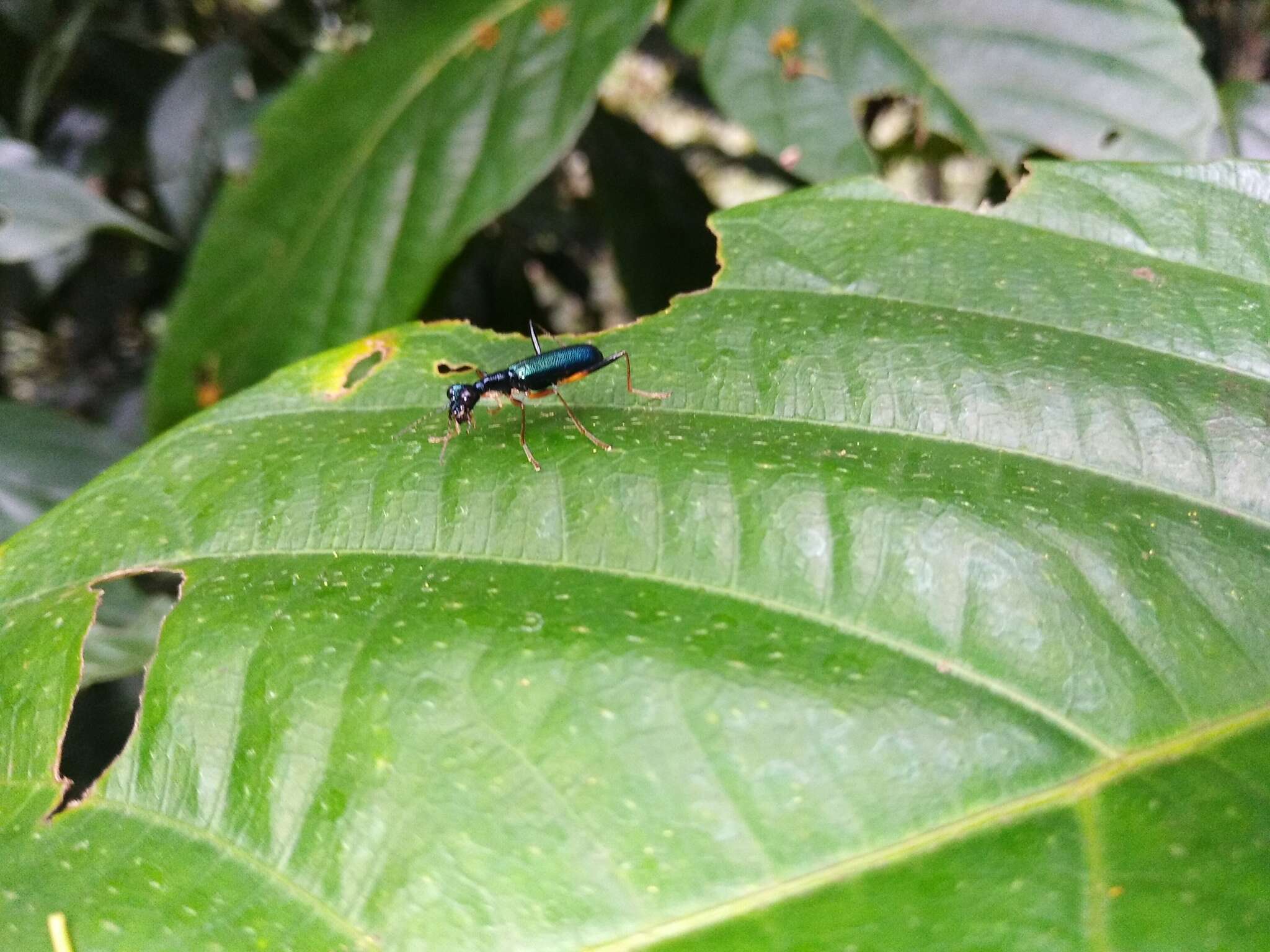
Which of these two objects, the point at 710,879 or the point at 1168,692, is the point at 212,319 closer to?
the point at 710,879

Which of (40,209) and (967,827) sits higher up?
(40,209)

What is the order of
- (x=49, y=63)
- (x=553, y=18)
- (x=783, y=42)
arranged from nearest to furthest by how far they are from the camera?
(x=783, y=42) → (x=553, y=18) → (x=49, y=63)

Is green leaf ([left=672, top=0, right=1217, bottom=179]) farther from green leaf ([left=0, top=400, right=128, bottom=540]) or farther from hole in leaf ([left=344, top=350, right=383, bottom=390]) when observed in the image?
green leaf ([left=0, top=400, right=128, bottom=540])

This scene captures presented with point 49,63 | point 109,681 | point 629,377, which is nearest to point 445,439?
point 629,377

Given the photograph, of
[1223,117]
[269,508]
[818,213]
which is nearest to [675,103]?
[1223,117]

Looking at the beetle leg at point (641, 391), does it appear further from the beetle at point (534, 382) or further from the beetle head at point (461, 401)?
the beetle head at point (461, 401)

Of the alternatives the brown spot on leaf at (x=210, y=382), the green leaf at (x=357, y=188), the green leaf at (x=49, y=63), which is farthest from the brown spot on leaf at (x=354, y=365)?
the green leaf at (x=49, y=63)

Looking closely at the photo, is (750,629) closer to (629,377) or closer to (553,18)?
(629,377)
